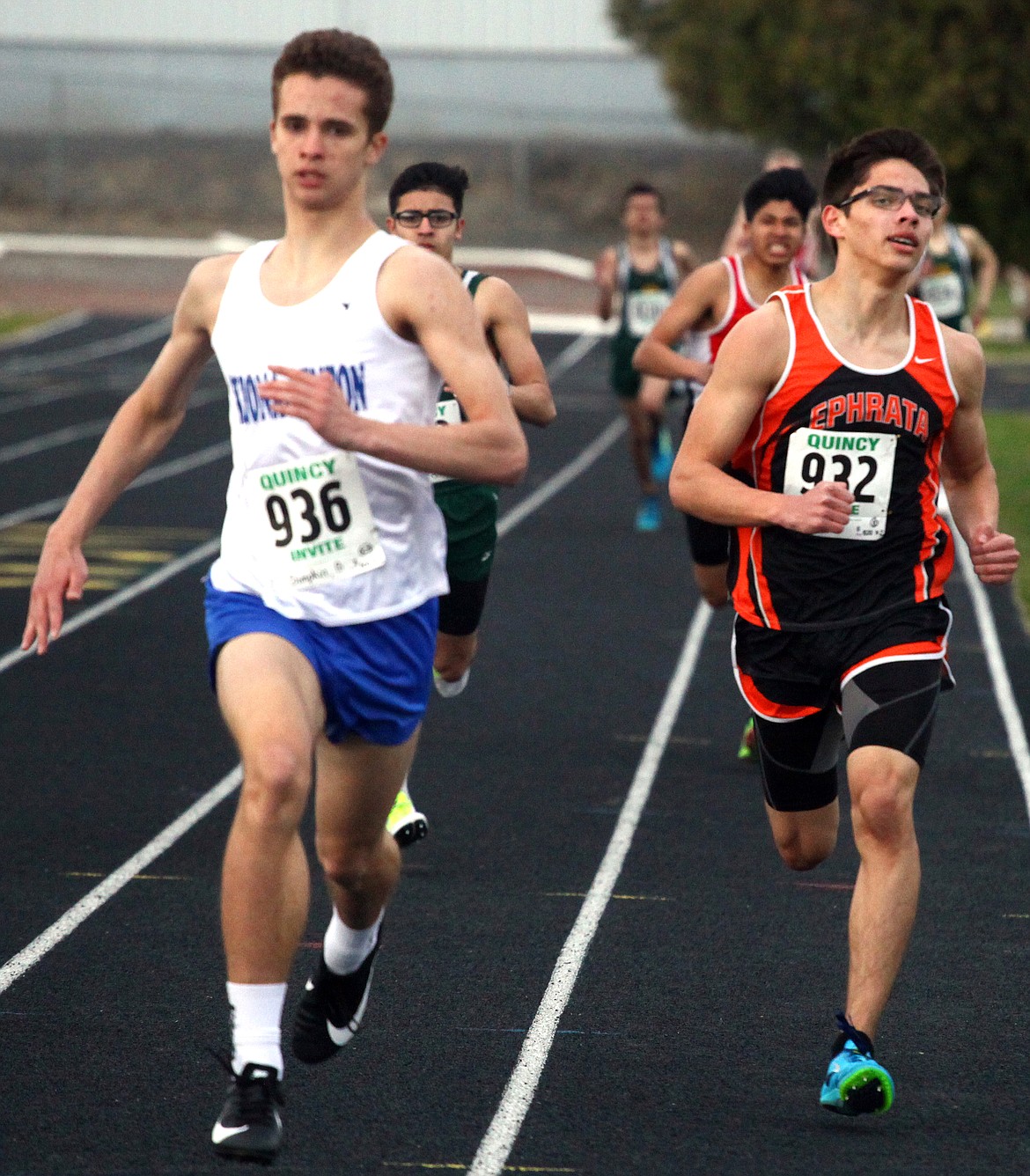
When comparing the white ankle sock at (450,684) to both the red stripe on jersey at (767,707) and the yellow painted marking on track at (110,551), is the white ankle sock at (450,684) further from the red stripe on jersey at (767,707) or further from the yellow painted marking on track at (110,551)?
the yellow painted marking on track at (110,551)

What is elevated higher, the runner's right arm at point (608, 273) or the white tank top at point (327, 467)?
the white tank top at point (327, 467)

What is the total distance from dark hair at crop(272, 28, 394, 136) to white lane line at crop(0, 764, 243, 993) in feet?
7.56

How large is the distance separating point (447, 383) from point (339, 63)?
630 millimetres

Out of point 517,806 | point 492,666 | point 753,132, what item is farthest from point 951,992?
point 753,132

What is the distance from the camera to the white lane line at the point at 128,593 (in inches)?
372

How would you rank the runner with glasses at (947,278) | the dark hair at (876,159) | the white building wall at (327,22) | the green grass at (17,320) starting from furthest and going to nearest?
the white building wall at (327,22) → the green grass at (17,320) → the runner with glasses at (947,278) → the dark hair at (876,159)

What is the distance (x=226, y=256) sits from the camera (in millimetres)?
4094

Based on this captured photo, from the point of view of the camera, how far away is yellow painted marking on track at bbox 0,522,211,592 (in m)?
11.7

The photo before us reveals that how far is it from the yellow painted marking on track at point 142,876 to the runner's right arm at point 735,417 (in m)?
2.26

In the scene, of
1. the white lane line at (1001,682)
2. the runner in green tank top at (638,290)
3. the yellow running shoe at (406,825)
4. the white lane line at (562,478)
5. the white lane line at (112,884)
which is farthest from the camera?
the white lane line at (562,478)

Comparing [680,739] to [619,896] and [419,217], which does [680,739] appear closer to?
[619,896]

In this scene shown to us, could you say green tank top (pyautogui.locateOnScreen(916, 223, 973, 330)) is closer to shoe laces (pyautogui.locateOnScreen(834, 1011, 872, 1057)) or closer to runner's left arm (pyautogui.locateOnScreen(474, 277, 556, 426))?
runner's left arm (pyautogui.locateOnScreen(474, 277, 556, 426))

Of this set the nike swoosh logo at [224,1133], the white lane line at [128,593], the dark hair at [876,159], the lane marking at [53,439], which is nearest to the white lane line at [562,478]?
the white lane line at [128,593]

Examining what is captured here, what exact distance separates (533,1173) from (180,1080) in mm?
862
